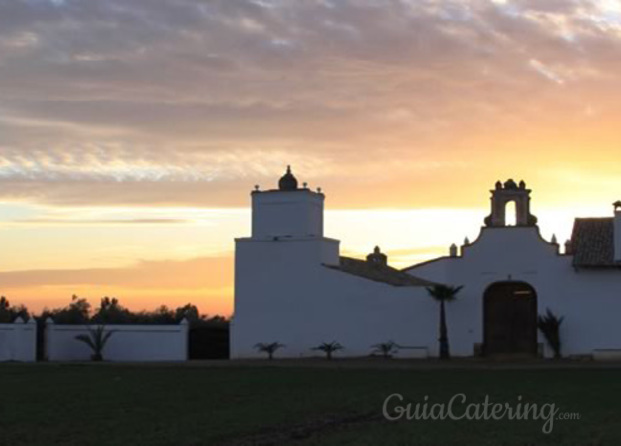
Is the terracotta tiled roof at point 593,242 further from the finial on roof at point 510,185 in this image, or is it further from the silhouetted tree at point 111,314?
the silhouetted tree at point 111,314

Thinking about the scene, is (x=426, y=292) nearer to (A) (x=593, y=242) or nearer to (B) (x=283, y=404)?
(A) (x=593, y=242)

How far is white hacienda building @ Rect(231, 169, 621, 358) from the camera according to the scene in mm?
41281

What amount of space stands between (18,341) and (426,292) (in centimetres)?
1571

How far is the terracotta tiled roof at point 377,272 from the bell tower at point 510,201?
3.91 meters

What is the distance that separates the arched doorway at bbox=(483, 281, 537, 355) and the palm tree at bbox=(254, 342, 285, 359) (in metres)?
7.96

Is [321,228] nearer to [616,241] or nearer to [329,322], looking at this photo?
[329,322]

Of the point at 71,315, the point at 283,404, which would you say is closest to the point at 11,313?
the point at 71,315

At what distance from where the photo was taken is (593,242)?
139 feet

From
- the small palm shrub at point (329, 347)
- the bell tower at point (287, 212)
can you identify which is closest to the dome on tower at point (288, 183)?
the bell tower at point (287, 212)

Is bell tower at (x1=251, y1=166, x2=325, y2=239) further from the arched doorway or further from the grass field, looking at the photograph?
the grass field

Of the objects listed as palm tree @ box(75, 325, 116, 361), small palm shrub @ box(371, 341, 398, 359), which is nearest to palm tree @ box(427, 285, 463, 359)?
small palm shrub @ box(371, 341, 398, 359)

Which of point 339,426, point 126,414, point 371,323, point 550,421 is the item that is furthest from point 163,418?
point 371,323

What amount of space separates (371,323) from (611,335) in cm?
876

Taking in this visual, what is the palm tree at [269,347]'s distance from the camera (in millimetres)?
43281
